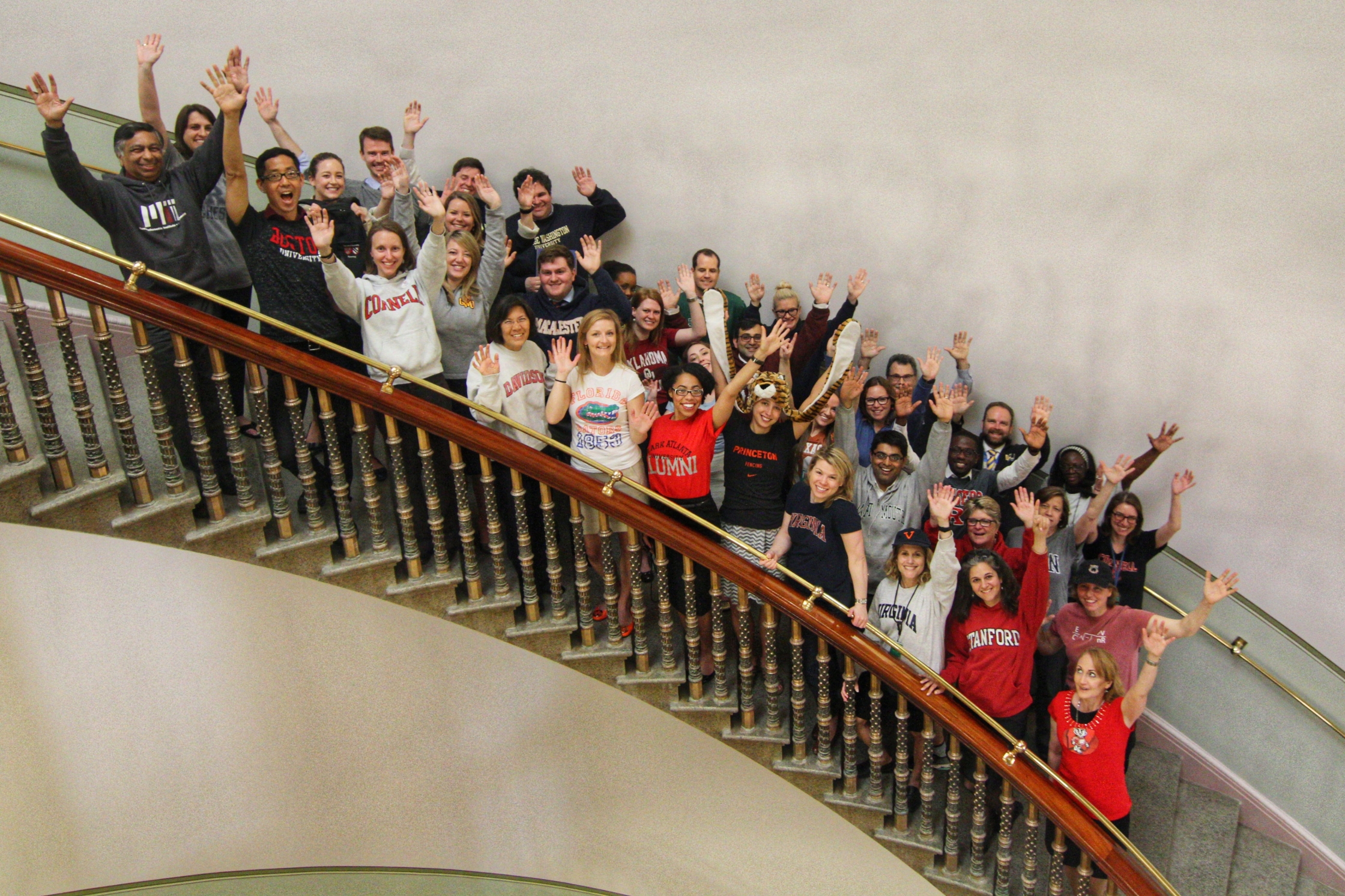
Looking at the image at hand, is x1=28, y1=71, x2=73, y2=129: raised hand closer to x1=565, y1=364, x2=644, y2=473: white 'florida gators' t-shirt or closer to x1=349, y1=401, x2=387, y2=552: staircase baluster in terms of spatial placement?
x1=349, y1=401, x2=387, y2=552: staircase baluster

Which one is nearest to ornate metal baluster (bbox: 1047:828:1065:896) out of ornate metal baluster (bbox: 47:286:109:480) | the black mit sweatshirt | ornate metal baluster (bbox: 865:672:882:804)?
ornate metal baluster (bbox: 865:672:882:804)

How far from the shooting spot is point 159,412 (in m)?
3.21

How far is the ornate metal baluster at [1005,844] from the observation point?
3.63 meters

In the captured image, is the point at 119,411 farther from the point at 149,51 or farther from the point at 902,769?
the point at 902,769

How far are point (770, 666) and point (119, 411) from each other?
Answer: 7.72 ft

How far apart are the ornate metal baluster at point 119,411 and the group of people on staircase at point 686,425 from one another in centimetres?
16

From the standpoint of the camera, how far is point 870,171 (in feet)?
16.3

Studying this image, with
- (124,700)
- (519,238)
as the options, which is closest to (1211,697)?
(519,238)

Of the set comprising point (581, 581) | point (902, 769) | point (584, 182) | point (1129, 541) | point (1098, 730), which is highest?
point (584, 182)

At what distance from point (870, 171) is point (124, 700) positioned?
411 centimetres

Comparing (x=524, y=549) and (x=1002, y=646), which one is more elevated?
(x=524, y=549)

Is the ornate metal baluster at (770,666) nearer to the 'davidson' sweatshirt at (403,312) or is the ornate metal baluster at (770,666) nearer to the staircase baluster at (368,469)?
the staircase baluster at (368,469)

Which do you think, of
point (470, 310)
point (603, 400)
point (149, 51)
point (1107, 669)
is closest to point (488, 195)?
point (470, 310)

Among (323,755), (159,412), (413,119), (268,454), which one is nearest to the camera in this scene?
(159,412)
